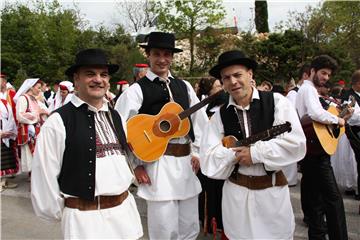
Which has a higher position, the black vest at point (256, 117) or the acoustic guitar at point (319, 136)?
the black vest at point (256, 117)

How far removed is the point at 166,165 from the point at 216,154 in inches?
32.3

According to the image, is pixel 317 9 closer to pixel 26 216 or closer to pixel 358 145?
pixel 358 145

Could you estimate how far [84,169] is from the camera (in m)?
2.43

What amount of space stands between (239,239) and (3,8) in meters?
33.4

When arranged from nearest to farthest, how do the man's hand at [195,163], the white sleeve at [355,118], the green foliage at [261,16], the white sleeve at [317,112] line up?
the man's hand at [195,163] < the white sleeve at [317,112] < the white sleeve at [355,118] < the green foliage at [261,16]

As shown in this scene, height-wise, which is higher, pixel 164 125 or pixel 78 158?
pixel 164 125

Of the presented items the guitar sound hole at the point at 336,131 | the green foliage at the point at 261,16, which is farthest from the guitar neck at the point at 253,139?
the green foliage at the point at 261,16

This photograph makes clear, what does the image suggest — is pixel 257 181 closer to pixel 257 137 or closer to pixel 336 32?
pixel 257 137

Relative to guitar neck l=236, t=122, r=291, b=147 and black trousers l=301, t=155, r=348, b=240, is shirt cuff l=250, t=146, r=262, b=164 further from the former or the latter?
black trousers l=301, t=155, r=348, b=240

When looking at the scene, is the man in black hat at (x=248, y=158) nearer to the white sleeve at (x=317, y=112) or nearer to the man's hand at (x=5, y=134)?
the white sleeve at (x=317, y=112)

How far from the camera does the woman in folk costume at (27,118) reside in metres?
6.84

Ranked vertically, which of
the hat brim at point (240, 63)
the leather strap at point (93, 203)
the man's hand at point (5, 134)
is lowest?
the leather strap at point (93, 203)

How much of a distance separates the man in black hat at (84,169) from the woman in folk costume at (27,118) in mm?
4629

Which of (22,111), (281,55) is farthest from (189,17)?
(22,111)
